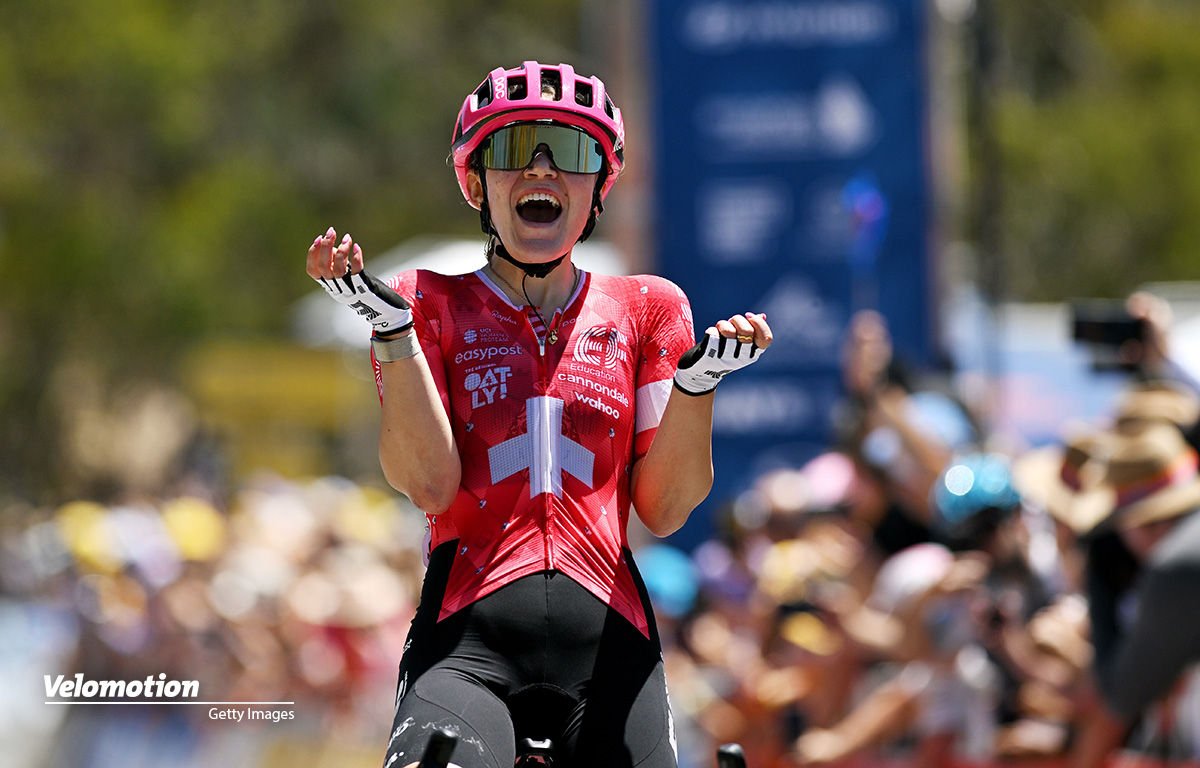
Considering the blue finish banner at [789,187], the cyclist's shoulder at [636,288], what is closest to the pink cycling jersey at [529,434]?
the cyclist's shoulder at [636,288]

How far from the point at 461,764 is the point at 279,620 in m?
7.11

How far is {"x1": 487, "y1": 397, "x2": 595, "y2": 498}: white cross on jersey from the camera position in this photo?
3.37 meters

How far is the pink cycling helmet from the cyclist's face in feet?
0.27

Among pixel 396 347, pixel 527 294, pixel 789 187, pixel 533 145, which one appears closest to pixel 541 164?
pixel 533 145

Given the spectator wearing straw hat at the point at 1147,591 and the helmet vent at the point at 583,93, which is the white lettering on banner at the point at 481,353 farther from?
the spectator wearing straw hat at the point at 1147,591

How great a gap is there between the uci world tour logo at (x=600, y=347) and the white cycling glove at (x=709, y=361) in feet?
0.70

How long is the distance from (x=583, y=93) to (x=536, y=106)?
134 millimetres

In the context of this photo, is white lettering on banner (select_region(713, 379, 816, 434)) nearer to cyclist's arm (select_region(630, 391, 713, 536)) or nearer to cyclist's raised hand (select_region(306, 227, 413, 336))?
cyclist's arm (select_region(630, 391, 713, 536))

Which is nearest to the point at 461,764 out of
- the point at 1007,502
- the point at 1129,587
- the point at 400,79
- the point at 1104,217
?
the point at 1129,587

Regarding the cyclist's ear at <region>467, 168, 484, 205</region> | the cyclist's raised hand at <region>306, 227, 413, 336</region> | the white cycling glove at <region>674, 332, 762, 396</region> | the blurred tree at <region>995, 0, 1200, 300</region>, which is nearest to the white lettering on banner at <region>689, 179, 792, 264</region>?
the cyclist's ear at <region>467, 168, 484, 205</region>

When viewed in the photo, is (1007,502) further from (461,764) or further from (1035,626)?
(461,764)

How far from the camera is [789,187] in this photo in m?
9.29

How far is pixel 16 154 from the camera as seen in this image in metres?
25.3

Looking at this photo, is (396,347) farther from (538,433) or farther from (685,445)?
(685,445)
